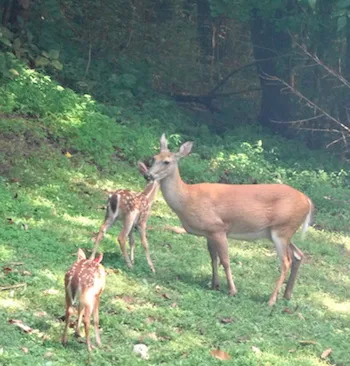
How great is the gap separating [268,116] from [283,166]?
3.22 meters

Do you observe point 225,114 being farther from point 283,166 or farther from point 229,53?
point 283,166

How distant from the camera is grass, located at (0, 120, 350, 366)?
7.37m

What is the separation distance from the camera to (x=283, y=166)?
16.9 m

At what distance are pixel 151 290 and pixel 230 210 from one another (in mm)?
1467

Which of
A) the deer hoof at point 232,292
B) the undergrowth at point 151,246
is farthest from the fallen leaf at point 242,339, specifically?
the deer hoof at point 232,292

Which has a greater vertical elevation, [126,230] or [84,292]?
[84,292]

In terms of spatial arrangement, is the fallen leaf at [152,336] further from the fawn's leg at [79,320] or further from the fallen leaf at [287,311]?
the fallen leaf at [287,311]

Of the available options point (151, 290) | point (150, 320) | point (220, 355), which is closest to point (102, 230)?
point (151, 290)

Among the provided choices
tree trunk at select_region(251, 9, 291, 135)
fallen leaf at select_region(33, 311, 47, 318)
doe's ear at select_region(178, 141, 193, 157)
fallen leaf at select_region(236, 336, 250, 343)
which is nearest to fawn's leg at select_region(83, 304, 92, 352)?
fallen leaf at select_region(33, 311, 47, 318)

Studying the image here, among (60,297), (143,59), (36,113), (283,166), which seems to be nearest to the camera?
(60,297)

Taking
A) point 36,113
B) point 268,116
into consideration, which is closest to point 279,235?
point 36,113

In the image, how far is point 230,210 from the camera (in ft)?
32.7

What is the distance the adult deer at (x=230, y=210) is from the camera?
9.88 metres

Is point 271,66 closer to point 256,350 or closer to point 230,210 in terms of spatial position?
point 230,210
